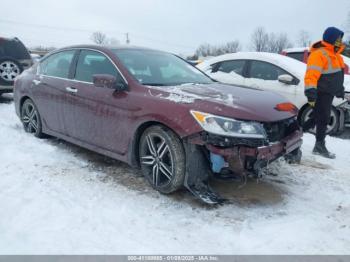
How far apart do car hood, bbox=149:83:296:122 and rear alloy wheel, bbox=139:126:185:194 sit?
1.23ft

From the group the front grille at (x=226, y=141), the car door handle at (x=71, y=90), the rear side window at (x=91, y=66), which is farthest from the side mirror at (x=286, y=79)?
the car door handle at (x=71, y=90)

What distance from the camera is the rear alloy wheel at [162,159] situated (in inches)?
139

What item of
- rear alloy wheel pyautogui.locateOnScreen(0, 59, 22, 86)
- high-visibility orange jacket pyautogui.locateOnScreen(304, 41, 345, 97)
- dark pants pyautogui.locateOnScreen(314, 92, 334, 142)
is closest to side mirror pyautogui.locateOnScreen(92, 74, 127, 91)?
high-visibility orange jacket pyautogui.locateOnScreen(304, 41, 345, 97)

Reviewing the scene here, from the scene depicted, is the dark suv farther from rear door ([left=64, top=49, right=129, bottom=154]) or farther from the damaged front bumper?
the damaged front bumper

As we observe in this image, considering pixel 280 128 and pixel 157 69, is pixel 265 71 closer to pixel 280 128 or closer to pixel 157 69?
pixel 157 69

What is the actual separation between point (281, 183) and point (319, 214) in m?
0.82

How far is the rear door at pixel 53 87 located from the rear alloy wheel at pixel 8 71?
3347 millimetres

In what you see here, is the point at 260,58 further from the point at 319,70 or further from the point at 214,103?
the point at 214,103

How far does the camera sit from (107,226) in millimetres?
3096

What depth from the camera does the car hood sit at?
338 cm

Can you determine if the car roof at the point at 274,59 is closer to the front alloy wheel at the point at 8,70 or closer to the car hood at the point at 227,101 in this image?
the car hood at the point at 227,101

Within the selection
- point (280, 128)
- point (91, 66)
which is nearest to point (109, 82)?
point (91, 66)

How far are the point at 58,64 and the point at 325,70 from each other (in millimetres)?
3996

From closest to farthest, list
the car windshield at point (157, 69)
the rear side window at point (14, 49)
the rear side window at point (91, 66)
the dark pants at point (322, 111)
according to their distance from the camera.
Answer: the car windshield at point (157, 69) → the rear side window at point (91, 66) → the dark pants at point (322, 111) → the rear side window at point (14, 49)
